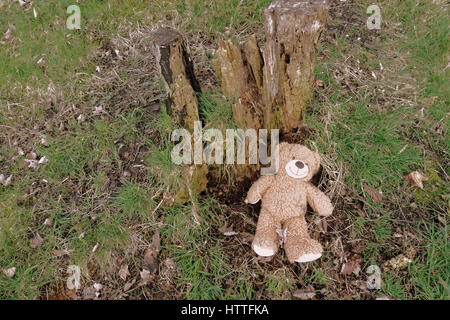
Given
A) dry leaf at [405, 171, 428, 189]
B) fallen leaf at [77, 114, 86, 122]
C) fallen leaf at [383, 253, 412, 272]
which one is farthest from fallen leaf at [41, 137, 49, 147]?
dry leaf at [405, 171, 428, 189]

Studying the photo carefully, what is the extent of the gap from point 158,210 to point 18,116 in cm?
285

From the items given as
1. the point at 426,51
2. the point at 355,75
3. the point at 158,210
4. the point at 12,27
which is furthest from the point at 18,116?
the point at 426,51

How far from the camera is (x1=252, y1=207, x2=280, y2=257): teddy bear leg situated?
8.40 feet

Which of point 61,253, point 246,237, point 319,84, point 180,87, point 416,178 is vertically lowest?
point 61,253

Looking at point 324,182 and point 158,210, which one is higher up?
point 324,182

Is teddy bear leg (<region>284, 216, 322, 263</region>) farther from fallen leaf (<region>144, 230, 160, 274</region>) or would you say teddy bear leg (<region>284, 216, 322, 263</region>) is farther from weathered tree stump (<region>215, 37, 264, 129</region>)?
fallen leaf (<region>144, 230, 160, 274</region>)

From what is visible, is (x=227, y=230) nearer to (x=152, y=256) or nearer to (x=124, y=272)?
(x=152, y=256)

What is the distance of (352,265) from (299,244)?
0.62 meters

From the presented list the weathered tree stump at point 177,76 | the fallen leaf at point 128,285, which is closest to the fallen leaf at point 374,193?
the weathered tree stump at point 177,76

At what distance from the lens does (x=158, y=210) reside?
10.1 ft

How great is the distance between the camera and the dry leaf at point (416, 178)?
307 centimetres

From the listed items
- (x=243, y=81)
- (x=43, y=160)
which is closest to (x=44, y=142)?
(x=43, y=160)

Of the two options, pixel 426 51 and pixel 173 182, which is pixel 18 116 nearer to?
pixel 173 182

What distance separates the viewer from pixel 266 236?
2617 millimetres
